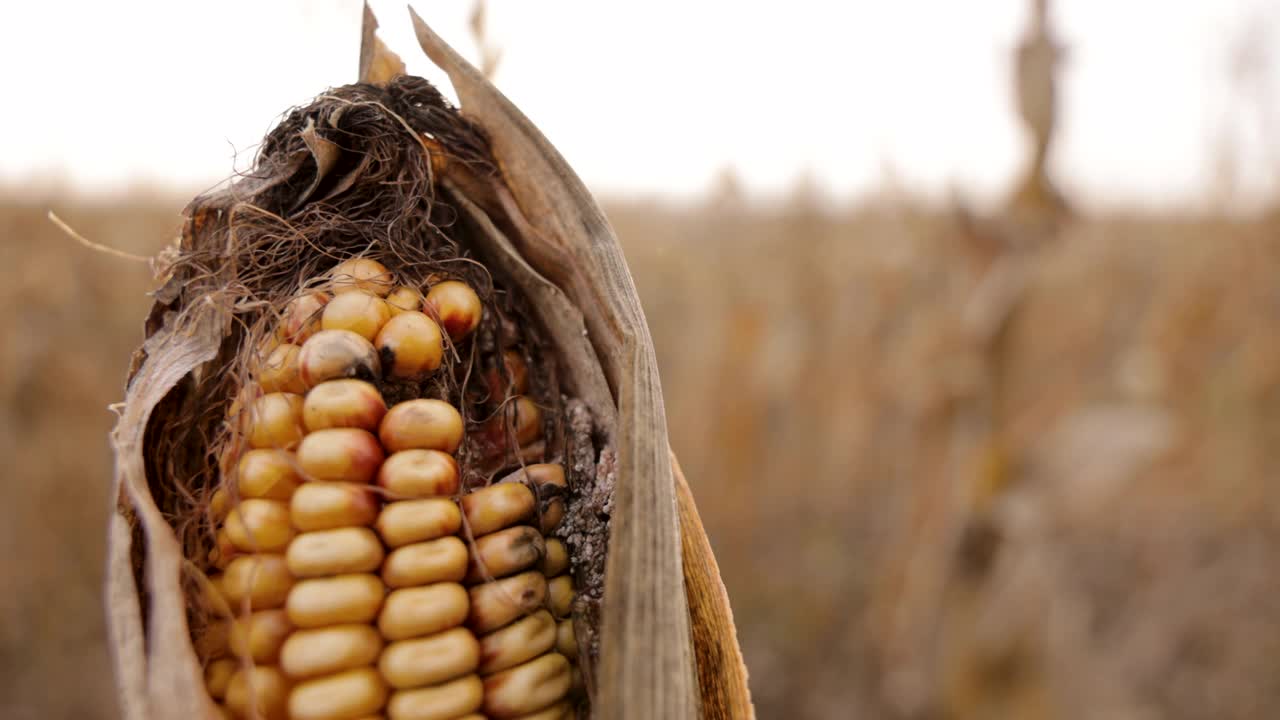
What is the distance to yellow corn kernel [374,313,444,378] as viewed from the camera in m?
0.94

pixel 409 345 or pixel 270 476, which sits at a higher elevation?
pixel 409 345

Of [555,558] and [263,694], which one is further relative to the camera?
[555,558]

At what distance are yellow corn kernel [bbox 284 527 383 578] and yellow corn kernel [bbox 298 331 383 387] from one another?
18 centimetres

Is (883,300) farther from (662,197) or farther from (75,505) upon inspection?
(662,197)

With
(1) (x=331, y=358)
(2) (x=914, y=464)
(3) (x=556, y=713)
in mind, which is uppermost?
(1) (x=331, y=358)

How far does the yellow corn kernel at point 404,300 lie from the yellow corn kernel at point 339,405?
0.12 meters

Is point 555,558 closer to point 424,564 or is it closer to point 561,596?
point 561,596

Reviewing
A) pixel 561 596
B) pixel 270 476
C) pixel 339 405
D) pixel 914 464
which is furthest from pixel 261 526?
pixel 914 464

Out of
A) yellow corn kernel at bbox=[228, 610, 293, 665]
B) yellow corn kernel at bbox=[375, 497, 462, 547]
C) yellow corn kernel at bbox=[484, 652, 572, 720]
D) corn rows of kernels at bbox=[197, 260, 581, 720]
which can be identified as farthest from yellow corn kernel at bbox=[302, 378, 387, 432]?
yellow corn kernel at bbox=[484, 652, 572, 720]

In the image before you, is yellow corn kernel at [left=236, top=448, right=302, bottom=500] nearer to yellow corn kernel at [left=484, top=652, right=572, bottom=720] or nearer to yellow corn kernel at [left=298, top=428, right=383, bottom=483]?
yellow corn kernel at [left=298, top=428, right=383, bottom=483]

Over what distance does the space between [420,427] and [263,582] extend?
24 centimetres

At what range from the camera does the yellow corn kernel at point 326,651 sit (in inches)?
32.4

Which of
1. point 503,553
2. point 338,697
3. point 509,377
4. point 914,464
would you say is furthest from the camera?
point 914,464

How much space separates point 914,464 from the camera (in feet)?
18.1
